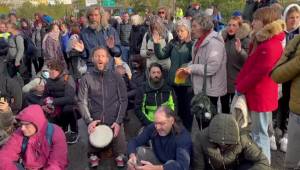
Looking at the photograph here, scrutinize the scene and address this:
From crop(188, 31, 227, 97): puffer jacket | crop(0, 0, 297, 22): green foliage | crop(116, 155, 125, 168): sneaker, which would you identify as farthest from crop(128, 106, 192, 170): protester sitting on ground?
crop(0, 0, 297, 22): green foliage

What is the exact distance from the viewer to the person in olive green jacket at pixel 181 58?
214 inches

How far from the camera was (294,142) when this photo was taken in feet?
11.6

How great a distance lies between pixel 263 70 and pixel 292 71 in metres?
0.66

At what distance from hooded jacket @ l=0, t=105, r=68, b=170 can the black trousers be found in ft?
6.71

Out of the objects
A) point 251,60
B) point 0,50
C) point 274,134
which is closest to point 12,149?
point 251,60

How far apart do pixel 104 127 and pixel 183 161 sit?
140cm

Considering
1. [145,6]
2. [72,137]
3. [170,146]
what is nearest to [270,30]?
[170,146]

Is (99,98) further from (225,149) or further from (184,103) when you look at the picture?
(225,149)

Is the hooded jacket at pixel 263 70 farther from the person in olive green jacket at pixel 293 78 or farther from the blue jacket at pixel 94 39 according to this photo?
the blue jacket at pixel 94 39

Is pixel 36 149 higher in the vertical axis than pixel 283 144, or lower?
higher

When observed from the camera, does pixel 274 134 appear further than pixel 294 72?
Yes

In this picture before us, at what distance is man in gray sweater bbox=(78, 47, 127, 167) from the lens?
4.82m

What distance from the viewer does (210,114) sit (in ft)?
14.6

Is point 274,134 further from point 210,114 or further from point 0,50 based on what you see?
point 0,50
